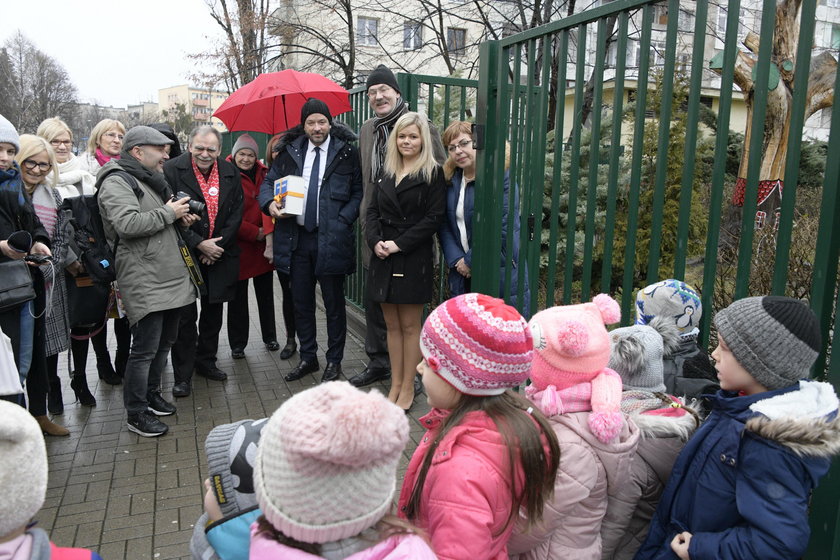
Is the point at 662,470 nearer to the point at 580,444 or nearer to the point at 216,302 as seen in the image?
the point at 580,444

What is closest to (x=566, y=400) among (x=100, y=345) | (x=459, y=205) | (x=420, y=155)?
(x=459, y=205)

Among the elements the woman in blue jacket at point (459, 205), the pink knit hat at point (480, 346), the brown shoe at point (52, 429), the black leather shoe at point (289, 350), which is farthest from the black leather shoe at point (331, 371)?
the pink knit hat at point (480, 346)

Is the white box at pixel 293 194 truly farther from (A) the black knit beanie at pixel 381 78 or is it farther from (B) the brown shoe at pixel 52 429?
(B) the brown shoe at pixel 52 429

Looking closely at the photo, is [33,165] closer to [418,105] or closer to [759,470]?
[418,105]

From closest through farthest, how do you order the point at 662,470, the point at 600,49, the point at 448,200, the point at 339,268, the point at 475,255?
the point at 662,470
the point at 600,49
the point at 475,255
the point at 448,200
the point at 339,268

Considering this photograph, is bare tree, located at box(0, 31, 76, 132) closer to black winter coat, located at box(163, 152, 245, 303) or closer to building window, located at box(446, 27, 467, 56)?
building window, located at box(446, 27, 467, 56)

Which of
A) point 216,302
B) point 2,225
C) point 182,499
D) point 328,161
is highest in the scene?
point 328,161

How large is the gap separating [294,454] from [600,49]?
8.02ft

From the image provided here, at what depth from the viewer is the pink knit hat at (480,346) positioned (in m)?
1.80

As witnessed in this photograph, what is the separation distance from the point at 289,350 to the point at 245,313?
1.73 ft

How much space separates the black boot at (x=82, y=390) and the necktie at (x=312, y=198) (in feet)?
6.54

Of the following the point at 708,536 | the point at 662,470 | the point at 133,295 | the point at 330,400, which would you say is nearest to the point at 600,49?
the point at 662,470

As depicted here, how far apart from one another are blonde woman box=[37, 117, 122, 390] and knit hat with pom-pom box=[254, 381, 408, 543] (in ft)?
12.9

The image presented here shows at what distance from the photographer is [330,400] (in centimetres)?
131
